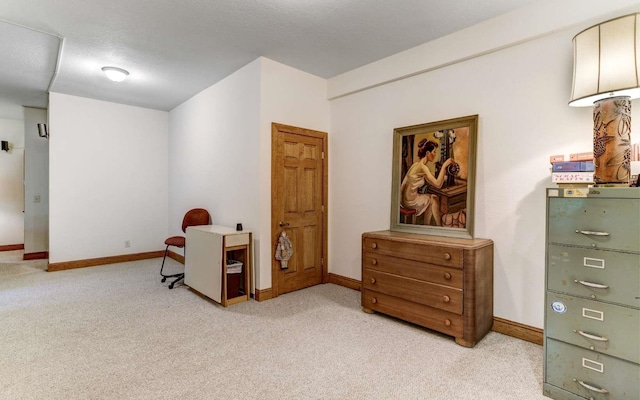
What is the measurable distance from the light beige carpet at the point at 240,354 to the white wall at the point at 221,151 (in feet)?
4.05

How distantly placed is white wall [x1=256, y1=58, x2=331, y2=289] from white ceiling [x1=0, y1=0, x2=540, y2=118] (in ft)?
0.48

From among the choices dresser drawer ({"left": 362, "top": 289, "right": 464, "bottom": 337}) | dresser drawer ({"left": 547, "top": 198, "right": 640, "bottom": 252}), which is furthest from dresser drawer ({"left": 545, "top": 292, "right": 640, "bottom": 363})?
dresser drawer ({"left": 362, "top": 289, "right": 464, "bottom": 337})

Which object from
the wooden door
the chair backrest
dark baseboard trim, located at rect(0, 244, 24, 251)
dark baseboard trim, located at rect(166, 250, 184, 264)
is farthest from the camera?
dark baseboard trim, located at rect(0, 244, 24, 251)

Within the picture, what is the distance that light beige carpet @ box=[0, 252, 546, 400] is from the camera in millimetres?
1962

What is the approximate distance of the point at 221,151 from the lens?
14.1 ft

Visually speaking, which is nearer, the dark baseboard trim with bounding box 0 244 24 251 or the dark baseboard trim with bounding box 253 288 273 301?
the dark baseboard trim with bounding box 253 288 273 301

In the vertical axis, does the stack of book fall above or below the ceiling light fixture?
below

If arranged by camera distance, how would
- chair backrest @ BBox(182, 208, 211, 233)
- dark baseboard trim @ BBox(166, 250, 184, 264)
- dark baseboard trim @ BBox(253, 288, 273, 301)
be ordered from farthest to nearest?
dark baseboard trim @ BBox(166, 250, 184, 264)
chair backrest @ BBox(182, 208, 211, 233)
dark baseboard trim @ BBox(253, 288, 273, 301)

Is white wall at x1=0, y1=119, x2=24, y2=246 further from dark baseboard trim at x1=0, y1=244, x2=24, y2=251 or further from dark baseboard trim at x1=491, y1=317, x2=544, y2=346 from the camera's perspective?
dark baseboard trim at x1=491, y1=317, x2=544, y2=346

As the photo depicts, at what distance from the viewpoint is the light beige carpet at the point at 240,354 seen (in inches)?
77.2

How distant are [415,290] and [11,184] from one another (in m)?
8.38

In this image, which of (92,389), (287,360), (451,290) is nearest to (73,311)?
(92,389)

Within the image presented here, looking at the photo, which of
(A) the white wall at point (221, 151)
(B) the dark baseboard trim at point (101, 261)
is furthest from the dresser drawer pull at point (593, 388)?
(B) the dark baseboard trim at point (101, 261)

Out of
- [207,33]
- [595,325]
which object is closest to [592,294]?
[595,325]
